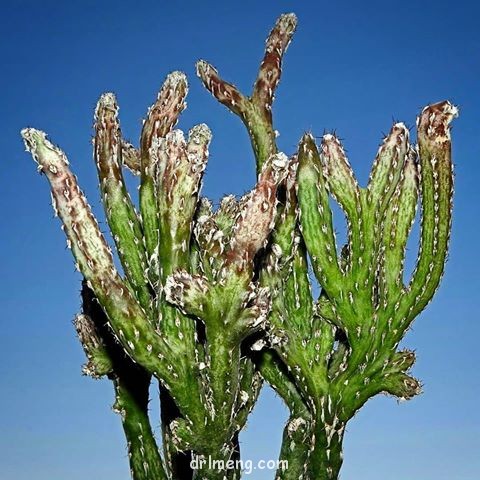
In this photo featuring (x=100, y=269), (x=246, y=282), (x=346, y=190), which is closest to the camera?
(x=246, y=282)

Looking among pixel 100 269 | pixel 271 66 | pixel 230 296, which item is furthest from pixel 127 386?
pixel 271 66

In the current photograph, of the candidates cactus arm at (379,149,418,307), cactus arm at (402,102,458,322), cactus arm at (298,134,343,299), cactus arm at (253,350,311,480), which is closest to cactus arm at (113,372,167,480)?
cactus arm at (253,350,311,480)

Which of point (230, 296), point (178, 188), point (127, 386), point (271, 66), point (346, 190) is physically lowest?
point (230, 296)

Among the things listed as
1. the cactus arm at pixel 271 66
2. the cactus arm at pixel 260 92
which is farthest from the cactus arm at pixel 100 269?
the cactus arm at pixel 271 66

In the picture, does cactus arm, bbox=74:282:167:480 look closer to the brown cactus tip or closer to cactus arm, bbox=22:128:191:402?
cactus arm, bbox=22:128:191:402

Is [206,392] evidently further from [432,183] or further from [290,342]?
[432,183]

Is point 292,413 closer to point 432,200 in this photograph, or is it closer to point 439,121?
point 432,200
